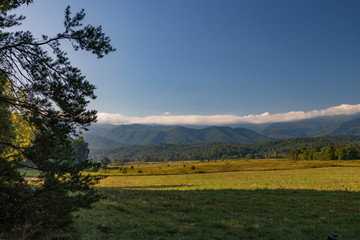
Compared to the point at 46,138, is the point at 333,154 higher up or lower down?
lower down

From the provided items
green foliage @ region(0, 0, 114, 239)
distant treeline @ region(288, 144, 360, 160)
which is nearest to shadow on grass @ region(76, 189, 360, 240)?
green foliage @ region(0, 0, 114, 239)

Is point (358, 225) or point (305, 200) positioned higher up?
point (358, 225)

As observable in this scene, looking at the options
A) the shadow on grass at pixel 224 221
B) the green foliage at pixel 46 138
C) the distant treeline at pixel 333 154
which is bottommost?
the distant treeline at pixel 333 154

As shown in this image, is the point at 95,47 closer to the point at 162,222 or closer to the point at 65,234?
the point at 65,234

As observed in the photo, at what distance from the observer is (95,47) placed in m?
7.96

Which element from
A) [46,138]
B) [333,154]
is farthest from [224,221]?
[333,154]

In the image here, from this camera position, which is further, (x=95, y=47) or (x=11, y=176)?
(x=95, y=47)

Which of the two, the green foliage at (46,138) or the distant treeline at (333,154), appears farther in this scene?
the distant treeline at (333,154)

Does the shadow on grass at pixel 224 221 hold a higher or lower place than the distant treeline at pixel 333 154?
higher

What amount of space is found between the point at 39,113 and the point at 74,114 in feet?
3.98

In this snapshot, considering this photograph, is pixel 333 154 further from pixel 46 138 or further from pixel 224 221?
pixel 46 138

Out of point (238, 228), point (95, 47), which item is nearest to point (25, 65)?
point (95, 47)

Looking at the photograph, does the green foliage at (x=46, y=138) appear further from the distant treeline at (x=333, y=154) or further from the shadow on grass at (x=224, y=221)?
the distant treeline at (x=333, y=154)

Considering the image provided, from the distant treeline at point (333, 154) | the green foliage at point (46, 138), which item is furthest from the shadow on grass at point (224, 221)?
the distant treeline at point (333, 154)
